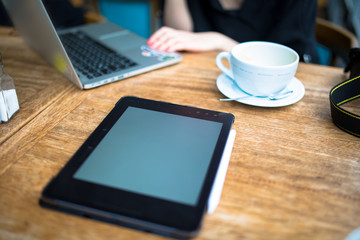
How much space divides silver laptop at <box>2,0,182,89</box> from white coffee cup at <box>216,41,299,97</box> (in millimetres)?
187

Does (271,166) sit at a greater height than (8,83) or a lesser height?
lesser

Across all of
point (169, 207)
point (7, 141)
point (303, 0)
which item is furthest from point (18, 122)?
point (303, 0)

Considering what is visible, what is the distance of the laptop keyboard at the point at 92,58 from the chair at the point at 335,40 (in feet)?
2.37

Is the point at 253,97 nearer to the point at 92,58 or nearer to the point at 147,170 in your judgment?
the point at 147,170

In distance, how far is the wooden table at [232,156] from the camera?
362 mm

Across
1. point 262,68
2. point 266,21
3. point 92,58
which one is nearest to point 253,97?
point 262,68

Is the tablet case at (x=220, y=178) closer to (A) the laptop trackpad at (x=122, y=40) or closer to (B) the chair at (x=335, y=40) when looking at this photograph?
(A) the laptop trackpad at (x=122, y=40)

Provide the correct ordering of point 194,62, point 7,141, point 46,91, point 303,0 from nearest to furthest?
point 7,141 → point 46,91 → point 194,62 → point 303,0

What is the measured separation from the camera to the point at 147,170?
1.37 ft

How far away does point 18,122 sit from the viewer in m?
0.54

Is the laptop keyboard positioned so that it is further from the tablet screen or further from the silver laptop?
the tablet screen

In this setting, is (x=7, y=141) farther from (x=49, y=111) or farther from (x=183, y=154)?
(x=183, y=154)

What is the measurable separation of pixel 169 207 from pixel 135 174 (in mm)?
75

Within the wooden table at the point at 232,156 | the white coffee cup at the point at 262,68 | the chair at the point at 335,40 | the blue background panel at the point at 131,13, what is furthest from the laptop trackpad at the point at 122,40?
the blue background panel at the point at 131,13
